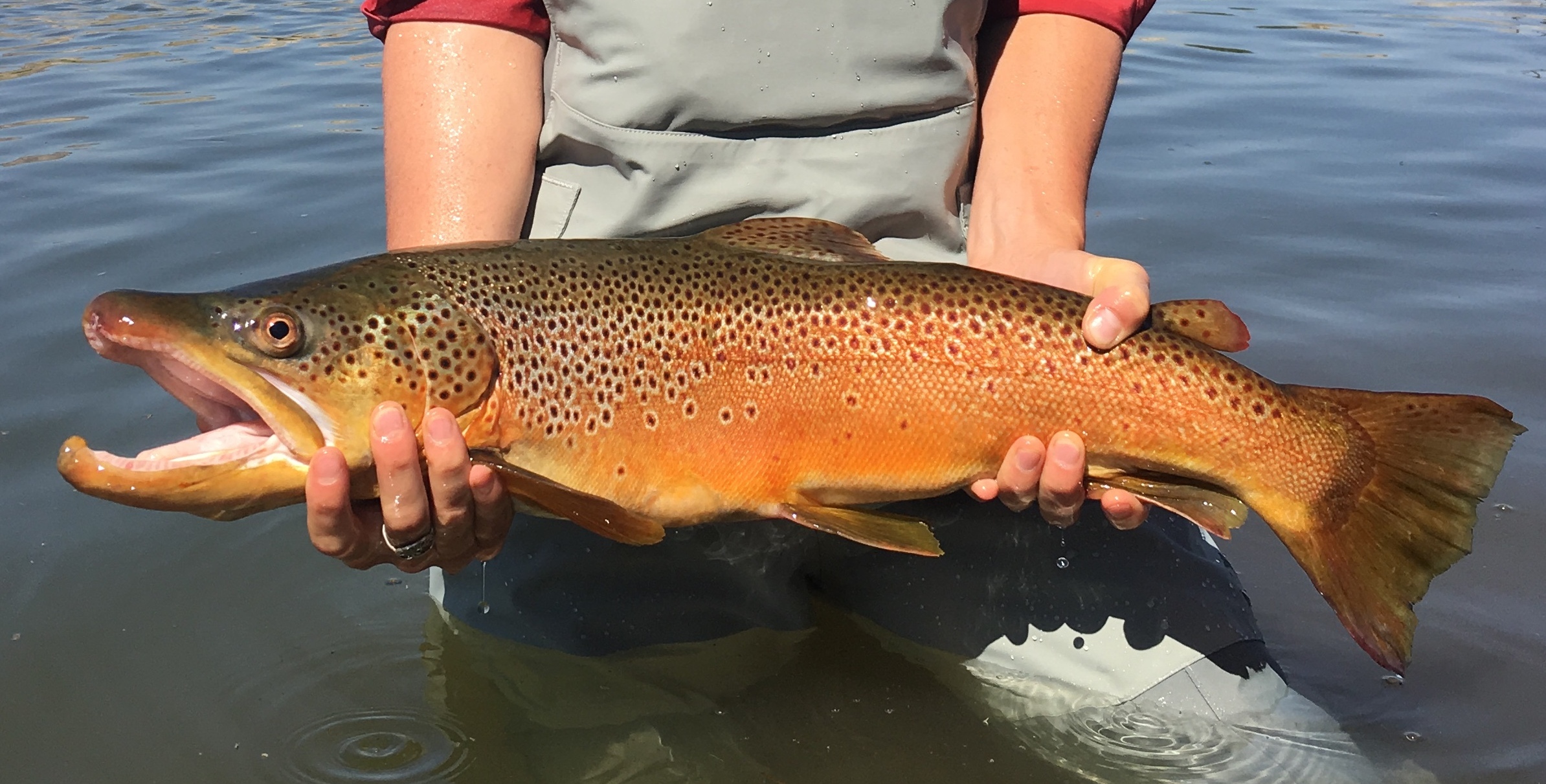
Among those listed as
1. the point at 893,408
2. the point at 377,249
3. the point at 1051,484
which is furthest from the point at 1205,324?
the point at 377,249

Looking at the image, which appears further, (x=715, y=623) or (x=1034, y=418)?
(x=715, y=623)

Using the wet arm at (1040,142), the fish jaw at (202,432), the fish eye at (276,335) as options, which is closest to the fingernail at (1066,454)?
the wet arm at (1040,142)

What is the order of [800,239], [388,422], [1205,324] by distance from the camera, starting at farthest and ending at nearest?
[800,239] → [1205,324] → [388,422]

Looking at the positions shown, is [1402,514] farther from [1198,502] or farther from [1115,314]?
[1115,314]

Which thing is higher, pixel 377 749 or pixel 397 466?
pixel 397 466

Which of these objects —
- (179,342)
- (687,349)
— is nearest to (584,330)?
(687,349)

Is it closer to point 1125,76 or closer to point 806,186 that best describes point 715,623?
point 806,186
